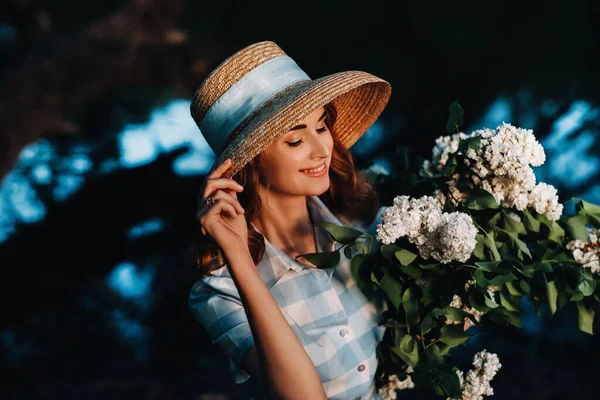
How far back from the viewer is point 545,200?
155cm

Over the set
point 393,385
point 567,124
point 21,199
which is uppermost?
point 21,199

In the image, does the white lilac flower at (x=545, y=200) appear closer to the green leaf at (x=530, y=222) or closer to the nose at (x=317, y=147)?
the green leaf at (x=530, y=222)

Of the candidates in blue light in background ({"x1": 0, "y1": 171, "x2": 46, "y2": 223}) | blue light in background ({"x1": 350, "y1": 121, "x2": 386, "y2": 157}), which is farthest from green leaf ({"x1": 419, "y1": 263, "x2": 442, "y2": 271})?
blue light in background ({"x1": 0, "y1": 171, "x2": 46, "y2": 223})

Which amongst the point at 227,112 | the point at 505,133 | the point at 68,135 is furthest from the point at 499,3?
the point at 68,135

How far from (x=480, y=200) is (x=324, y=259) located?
38 cm

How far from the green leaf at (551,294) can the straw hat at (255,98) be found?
631mm

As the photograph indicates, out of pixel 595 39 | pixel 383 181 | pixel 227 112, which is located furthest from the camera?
pixel 595 39

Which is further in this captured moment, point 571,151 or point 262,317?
point 571,151

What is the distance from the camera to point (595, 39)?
9.07 feet

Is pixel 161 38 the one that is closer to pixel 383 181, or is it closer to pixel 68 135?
pixel 68 135

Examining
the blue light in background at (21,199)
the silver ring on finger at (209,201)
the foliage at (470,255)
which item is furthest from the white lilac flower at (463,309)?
the blue light in background at (21,199)

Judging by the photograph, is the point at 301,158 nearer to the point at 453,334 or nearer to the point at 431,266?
the point at 431,266

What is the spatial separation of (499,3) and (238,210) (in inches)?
74.7

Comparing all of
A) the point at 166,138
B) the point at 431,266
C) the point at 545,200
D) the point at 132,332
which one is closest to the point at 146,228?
the point at 166,138
